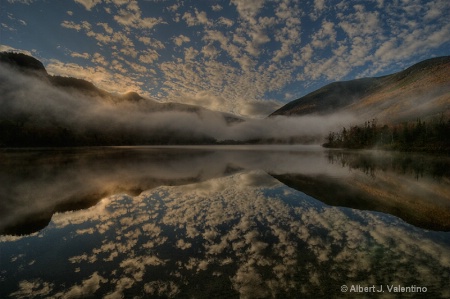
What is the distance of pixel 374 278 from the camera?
37.0 feet

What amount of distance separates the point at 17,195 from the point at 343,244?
34409 mm

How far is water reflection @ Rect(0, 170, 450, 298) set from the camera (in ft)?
34.5

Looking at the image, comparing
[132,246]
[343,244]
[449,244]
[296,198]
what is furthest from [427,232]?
[132,246]

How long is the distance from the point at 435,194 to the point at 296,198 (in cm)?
1805

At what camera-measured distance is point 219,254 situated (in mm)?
13773

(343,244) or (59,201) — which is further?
(59,201)

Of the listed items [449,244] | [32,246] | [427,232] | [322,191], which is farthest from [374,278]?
[322,191]

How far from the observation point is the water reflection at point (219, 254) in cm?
1052

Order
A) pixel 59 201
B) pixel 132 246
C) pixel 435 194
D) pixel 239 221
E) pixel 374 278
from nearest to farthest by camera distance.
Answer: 1. pixel 374 278
2. pixel 132 246
3. pixel 239 221
4. pixel 59 201
5. pixel 435 194

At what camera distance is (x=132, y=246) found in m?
14.9

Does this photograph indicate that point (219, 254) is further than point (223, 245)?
No

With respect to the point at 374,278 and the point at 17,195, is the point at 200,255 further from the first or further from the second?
the point at 17,195

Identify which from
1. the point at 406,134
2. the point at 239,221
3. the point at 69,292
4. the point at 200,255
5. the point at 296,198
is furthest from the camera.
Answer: the point at 406,134

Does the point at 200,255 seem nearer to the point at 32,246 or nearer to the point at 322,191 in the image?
the point at 32,246
